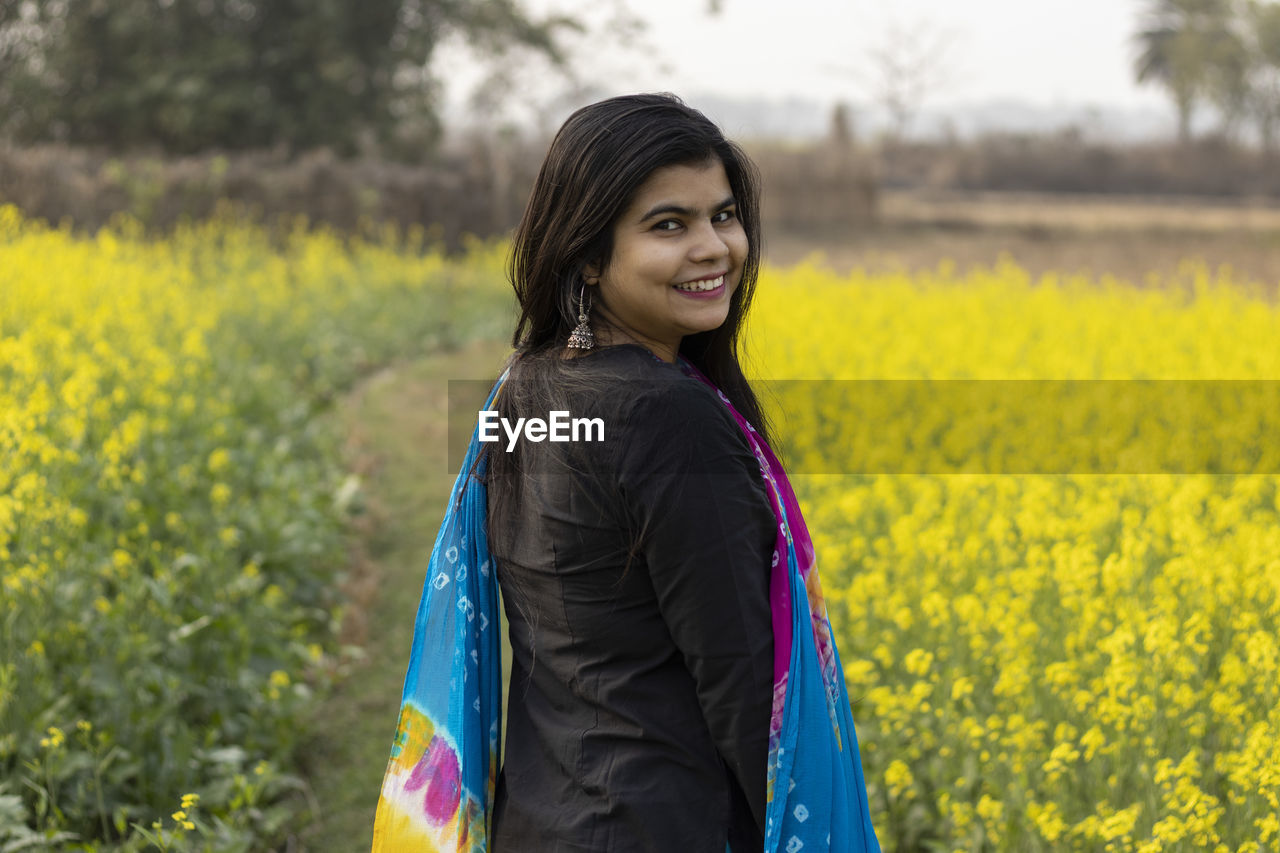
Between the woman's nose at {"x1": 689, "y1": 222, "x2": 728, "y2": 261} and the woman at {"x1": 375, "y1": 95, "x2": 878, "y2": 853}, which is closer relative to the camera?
the woman at {"x1": 375, "y1": 95, "x2": 878, "y2": 853}

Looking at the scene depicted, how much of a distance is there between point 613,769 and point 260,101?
67.8ft

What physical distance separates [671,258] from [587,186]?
0.15m

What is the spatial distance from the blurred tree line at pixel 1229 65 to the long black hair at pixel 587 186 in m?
31.0

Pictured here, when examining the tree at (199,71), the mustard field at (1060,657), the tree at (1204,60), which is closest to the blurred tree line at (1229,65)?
the tree at (1204,60)

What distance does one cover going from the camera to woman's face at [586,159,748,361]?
5.09ft

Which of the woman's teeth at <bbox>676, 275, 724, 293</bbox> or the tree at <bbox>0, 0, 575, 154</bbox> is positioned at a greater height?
the tree at <bbox>0, 0, 575, 154</bbox>

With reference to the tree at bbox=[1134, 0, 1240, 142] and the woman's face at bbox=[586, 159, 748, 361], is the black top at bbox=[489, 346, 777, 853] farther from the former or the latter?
the tree at bbox=[1134, 0, 1240, 142]

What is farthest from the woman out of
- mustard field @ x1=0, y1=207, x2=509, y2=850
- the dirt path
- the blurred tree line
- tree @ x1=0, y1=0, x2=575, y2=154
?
the blurred tree line

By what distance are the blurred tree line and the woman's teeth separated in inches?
1219

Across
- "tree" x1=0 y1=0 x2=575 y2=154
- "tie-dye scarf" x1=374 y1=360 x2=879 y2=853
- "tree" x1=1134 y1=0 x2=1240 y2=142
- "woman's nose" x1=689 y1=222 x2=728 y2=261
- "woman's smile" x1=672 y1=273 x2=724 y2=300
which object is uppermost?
"tree" x1=1134 y1=0 x2=1240 y2=142

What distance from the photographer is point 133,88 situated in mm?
19812

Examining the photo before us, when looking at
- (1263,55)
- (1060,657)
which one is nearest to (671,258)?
(1060,657)

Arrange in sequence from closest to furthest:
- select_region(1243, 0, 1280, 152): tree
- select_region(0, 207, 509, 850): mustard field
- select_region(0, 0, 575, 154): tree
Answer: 1. select_region(0, 207, 509, 850): mustard field
2. select_region(0, 0, 575, 154): tree
3. select_region(1243, 0, 1280, 152): tree

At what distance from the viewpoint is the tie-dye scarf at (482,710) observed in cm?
150
